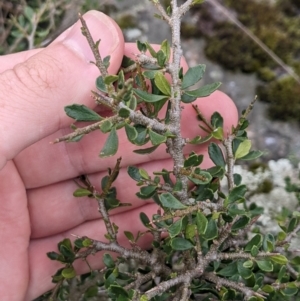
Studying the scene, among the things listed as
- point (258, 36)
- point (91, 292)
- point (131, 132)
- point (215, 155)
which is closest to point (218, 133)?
point (215, 155)

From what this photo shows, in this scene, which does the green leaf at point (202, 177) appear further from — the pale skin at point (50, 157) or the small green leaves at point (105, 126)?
the pale skin at point (50, 157)

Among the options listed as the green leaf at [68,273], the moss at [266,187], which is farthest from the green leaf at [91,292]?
the moss at [266,187]

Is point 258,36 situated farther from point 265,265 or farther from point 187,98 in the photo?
point 265,265

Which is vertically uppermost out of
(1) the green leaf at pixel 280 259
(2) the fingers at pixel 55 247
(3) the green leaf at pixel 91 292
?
(1) the green leaf at pixel 280 259

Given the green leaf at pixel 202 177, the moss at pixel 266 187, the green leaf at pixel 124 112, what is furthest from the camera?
the moss at pixel 266 187

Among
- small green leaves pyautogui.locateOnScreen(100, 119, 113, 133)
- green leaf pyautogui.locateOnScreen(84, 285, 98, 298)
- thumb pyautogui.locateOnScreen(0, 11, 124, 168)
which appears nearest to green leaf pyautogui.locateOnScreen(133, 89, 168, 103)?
small green leaves pyautogui.locateOnScreen(100, 119, 113, 133)

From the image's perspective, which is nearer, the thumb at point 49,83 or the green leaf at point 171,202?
the green leaf at point 171,202

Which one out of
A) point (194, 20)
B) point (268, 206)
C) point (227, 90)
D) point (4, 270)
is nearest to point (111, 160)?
point (4, 270)

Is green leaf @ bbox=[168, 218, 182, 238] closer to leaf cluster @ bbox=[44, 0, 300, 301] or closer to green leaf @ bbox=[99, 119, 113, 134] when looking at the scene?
leaf cluster @ bbox=[44, 0, 300, 301]

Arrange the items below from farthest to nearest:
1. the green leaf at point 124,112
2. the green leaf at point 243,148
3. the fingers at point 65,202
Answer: the fingers at point 65,202
the green leaf at point 243,148
the green leaf at point 124,112
